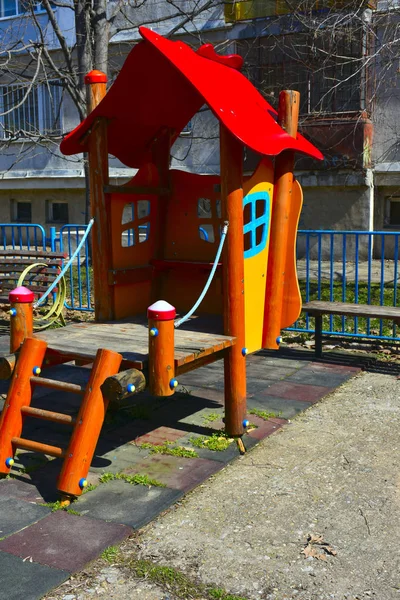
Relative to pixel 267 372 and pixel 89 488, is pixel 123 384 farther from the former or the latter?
pixel 267 372

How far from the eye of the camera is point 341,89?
48.3 ft

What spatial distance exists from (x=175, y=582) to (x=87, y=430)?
116cm

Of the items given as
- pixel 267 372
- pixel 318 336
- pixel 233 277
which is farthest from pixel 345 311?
pixel 233 277

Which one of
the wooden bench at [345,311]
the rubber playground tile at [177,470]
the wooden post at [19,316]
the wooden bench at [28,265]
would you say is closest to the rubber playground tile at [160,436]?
the rubber playground tile at [177,470]

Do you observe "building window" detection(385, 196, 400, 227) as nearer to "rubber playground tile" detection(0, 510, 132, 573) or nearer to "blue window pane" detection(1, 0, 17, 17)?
"blue window pane" detection(1, 0, 17, 17)

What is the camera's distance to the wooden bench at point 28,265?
8.50 m

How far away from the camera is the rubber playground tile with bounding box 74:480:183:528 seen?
382 cm

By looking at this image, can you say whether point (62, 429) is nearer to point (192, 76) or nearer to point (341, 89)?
point (192, 76)

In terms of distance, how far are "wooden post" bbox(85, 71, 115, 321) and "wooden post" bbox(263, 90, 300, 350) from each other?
128 cm

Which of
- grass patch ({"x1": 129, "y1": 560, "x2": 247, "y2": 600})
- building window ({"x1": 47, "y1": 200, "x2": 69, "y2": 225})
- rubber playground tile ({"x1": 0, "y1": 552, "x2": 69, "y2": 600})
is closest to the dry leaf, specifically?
grass patch ({"x1": 129, "y1": 560, "x2": 247, "y2": 600})

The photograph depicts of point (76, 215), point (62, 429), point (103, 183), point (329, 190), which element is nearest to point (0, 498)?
point (62, 429)

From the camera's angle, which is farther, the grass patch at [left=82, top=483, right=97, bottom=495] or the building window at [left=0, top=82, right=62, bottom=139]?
the building window at [left=0, top=82, right=62, bottom=139]

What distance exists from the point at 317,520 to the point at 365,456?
1051mm

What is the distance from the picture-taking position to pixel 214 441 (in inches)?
195
